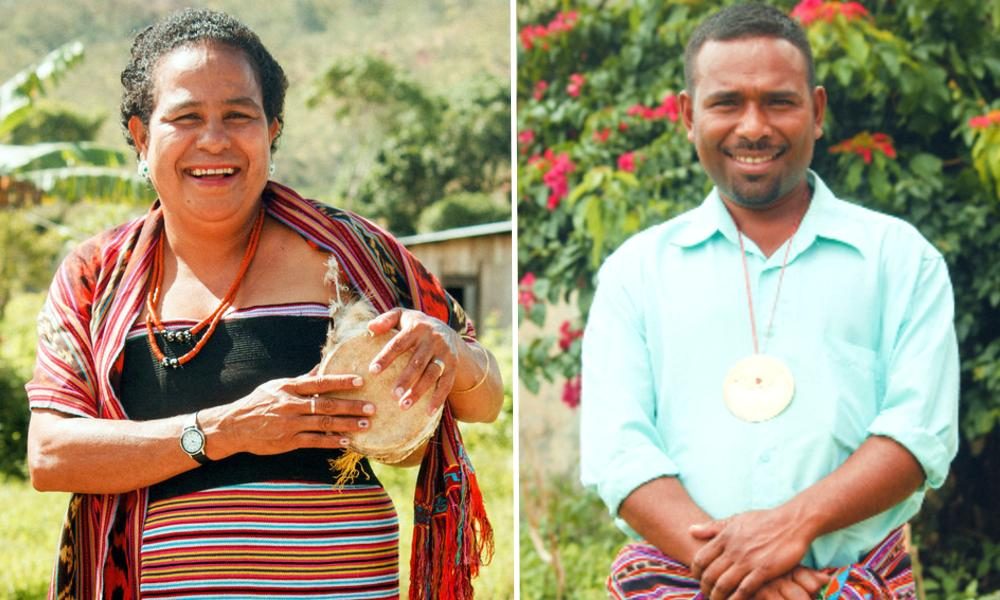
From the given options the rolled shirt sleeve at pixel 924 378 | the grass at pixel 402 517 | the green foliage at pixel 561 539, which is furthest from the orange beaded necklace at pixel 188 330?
the grass at pixel 402 517

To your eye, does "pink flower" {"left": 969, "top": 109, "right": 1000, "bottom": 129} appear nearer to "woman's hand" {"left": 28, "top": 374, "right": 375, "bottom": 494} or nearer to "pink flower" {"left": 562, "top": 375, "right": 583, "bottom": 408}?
"pink flower" {"left": 562, "top": 375, "right": 583, "bottom": 408}

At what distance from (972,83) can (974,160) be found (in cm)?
30

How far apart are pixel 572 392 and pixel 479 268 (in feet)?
14.3

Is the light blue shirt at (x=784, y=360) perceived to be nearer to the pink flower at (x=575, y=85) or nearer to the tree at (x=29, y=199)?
the pink flower at (x=575, y=85)

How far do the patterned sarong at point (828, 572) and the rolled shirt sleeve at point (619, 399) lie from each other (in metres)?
0.14

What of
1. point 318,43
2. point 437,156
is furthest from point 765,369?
point 318,43

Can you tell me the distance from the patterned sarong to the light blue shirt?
0.17 ft

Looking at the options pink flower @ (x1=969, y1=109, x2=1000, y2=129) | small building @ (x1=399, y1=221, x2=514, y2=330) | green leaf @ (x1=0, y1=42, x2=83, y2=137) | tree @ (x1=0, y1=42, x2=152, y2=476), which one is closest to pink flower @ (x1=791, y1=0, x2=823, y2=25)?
pink flower @ (x1=969, y1=109, x2=1000, y2=129)

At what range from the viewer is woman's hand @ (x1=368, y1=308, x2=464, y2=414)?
2.54 metres

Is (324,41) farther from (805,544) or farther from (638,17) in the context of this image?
(805,544)

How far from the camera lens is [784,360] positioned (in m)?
3.11

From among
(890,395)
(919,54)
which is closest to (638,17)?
(919,54)

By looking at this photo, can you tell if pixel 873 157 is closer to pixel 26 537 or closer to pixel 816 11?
pixel 816 11

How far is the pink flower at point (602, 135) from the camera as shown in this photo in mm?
4707
